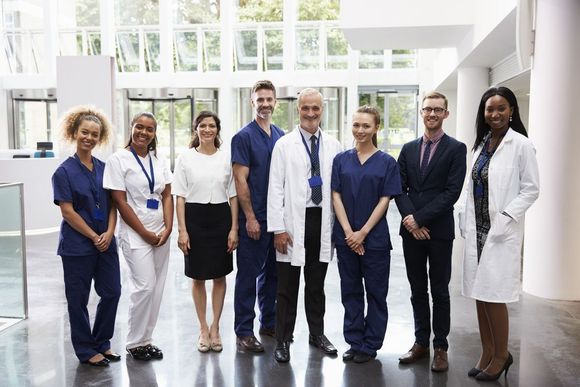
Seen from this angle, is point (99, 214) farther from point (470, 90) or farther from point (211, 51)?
point (211, 51)

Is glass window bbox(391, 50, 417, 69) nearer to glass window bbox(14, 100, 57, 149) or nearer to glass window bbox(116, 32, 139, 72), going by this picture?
glass window bbox(116, 32, 139, 72)

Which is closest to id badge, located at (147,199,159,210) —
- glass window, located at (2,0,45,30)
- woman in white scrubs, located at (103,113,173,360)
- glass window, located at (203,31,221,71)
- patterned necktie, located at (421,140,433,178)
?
woman in white scrubs, located at (103,113,173,360)

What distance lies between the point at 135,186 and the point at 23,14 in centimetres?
1891

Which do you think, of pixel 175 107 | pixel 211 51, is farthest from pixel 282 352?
pixel 211 51

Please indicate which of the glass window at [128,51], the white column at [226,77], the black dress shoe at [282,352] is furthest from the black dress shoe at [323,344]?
the glass window at [128,51]

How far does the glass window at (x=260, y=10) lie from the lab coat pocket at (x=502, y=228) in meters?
17.0

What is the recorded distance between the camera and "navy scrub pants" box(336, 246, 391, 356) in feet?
12.8

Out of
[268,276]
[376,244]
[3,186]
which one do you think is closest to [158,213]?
[268,276]

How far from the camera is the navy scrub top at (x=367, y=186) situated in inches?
151

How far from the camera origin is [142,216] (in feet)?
12.8

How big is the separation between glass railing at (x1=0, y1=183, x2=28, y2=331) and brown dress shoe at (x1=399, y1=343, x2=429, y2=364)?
3.30 metres

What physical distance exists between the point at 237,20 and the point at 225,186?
1630 cm

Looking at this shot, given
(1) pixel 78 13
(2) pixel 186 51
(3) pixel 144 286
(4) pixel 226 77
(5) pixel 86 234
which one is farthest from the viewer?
(1) pixel 78 13

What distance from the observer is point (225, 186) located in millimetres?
4121
